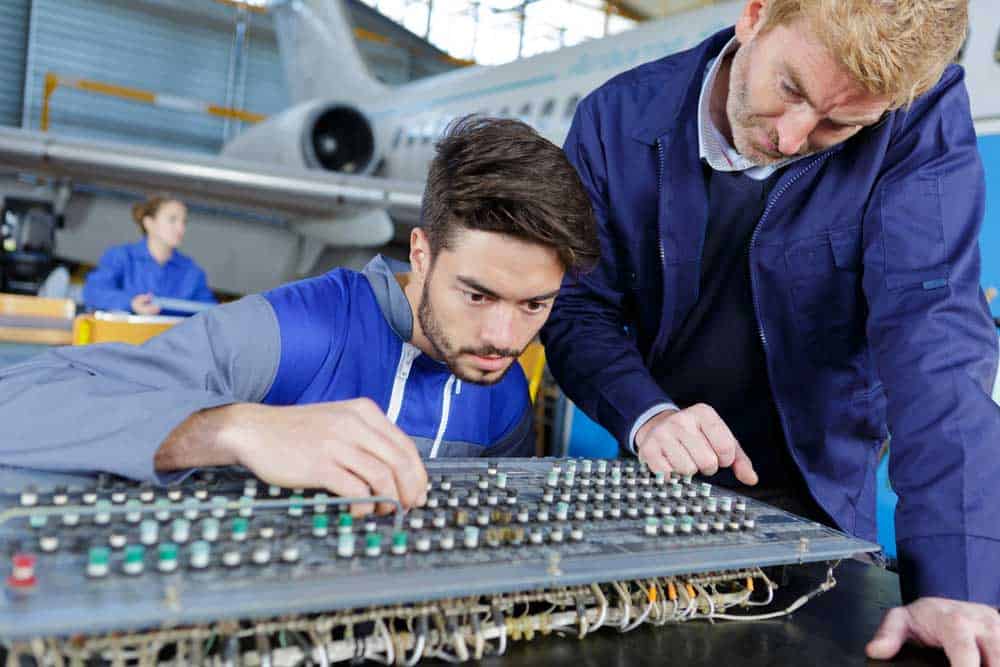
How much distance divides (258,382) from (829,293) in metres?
0.81

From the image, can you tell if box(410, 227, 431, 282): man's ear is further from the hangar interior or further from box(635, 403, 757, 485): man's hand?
box(635, 403, 757, 485): man's hand

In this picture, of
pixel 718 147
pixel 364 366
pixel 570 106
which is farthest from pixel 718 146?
pixel 570 106

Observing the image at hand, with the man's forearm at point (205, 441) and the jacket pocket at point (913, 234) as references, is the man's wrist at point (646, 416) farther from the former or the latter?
the man's forearm at point (205, 441)

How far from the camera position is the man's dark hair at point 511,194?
1.00 meters

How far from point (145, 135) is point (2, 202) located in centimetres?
447

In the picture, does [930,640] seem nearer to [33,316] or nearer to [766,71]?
[766,71]

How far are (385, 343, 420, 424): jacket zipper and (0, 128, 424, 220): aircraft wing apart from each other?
5.10m

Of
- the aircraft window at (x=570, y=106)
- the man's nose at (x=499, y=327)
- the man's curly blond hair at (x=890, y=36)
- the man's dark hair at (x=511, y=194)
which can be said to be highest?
the aircraft window at (x=570, y=106)

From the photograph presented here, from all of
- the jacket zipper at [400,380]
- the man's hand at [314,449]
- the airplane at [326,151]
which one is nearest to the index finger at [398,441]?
the man's hand at [314,449]

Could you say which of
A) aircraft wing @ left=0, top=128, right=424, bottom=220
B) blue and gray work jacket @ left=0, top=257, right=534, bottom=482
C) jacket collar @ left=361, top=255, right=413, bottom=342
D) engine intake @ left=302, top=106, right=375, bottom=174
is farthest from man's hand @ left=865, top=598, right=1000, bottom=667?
engine intake @ left=302, top=106, right=375, bottom=174

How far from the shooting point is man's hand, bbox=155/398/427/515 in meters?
0.66

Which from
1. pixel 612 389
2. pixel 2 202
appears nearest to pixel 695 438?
pixel 612 389

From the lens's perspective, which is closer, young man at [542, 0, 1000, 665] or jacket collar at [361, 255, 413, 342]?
young man at [542, 0, 1000, 665]

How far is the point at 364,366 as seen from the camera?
3.86 feet
